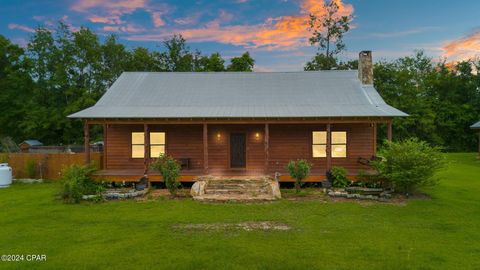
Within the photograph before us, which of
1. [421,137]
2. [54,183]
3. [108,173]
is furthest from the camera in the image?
[421,137]

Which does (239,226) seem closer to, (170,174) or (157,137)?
(170,174)

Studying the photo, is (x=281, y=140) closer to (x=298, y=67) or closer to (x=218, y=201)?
(x=218, y=201)

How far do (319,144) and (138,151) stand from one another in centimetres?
975

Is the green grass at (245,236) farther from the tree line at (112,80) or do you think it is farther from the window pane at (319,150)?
the tree line at (112,80)

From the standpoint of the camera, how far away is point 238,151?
17.9 metres

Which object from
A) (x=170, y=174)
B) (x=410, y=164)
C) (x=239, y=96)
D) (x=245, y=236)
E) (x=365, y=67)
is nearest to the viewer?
(x=245, y=236)

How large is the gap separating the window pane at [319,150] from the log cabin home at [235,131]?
5cm

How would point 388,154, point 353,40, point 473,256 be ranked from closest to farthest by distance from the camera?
point 473,256
point 388,154
point 353,40

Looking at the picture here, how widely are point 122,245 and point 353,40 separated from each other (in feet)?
120

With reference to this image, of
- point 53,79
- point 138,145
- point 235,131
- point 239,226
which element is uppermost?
point 53,79

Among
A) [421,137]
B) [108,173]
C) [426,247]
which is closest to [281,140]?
[108,173]

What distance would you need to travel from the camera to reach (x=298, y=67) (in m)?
39.5

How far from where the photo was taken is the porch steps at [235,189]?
12.7 meters

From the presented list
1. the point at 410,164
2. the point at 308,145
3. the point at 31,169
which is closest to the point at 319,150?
the point at 308,145
